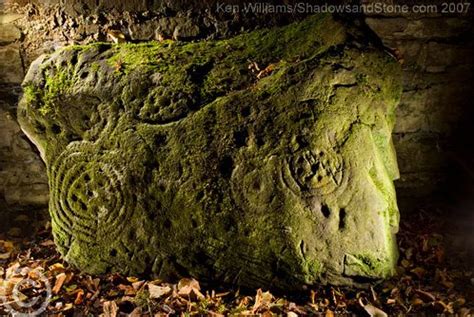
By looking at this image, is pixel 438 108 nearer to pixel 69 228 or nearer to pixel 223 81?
pixel 223 81

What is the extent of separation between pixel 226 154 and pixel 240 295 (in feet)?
2.98

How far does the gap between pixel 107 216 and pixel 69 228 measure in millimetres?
349

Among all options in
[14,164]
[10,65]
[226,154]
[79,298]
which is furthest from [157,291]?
[10,65]

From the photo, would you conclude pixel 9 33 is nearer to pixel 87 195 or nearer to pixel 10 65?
pixel 10 65

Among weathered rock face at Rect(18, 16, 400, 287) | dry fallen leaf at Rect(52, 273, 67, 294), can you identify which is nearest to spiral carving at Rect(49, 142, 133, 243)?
weathered rock face at Rect(18, 16, 400, 287)

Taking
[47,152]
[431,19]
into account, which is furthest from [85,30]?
[431,19]

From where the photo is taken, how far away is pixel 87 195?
113 inches

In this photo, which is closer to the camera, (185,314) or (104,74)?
(185,314)

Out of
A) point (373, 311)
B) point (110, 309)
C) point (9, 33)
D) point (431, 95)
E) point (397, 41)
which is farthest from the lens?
point (9, 33)

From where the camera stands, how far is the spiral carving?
282cm

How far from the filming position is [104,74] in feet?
9.52

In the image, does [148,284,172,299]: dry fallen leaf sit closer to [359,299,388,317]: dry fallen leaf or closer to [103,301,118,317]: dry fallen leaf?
[103,301,118,317]: dry fallen leaf

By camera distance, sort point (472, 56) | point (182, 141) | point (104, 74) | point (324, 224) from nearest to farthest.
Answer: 1. point (324, 224)
2. point (182, 141)
3. point (104, 74)
4. point (472, 56)

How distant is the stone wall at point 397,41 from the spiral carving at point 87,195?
1.04 meters
